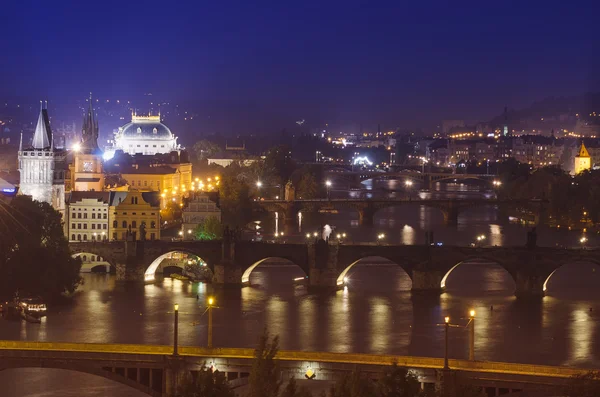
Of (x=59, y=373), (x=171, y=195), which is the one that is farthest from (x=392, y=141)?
(x=59, y=373)

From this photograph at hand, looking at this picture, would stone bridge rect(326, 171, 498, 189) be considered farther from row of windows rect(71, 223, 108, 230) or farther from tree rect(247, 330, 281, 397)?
tree rect(247, 330, 281, 397)

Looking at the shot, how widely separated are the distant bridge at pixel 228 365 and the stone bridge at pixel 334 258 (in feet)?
53.8

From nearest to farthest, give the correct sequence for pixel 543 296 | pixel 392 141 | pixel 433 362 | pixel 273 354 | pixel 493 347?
pixel 273 354, pixel 433 362, pixel 493 347, pixel 543 296, pixel 392 141

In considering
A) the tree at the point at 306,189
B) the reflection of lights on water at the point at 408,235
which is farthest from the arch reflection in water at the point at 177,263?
the tree at the point at 306,189

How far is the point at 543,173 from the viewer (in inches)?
3187

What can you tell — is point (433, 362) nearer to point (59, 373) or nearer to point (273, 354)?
Answer: point (273, 354)

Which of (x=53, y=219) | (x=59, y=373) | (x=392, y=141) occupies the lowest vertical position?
(x=59, y=373)

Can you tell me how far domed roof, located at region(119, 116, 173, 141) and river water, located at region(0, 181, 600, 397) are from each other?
37949 mm

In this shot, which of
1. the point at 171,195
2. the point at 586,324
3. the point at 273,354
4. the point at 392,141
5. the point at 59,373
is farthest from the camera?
the point at 392,141

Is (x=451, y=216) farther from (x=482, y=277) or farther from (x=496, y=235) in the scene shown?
(x=482, y=277)

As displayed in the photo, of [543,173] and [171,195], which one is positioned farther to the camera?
[543,173]

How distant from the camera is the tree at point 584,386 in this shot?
2288 centimetres

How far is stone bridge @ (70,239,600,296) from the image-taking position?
137 ft

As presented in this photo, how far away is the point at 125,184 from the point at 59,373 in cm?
2914
